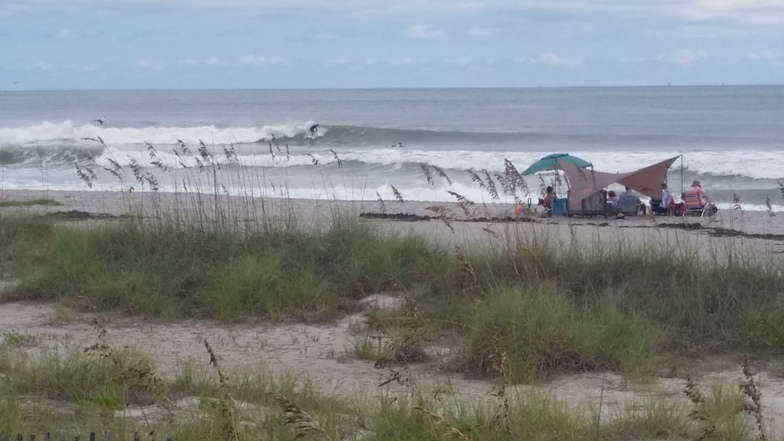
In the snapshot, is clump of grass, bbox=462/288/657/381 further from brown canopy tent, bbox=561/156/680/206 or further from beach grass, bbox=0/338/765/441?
brown canopy tent, bbox=561/156/680/206

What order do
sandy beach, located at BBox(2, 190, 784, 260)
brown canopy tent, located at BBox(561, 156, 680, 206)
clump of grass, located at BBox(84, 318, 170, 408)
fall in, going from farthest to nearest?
brown canopy tent, located at BBox(561, 156, 680, 206), sandy beach, located at BBox(2, 190, 784, 260), clump of grass, located at BBox(84, 318, 170, 408)

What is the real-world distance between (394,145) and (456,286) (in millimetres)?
33922

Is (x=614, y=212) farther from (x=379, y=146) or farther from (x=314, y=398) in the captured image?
(x=379, y=146)

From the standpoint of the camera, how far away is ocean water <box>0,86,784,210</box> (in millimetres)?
23234

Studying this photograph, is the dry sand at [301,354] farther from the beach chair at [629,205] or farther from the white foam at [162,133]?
the white foam at [162,133]

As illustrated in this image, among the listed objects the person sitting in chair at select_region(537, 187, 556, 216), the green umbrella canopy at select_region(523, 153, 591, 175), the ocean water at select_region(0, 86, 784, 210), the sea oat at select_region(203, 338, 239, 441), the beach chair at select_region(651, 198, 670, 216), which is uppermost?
the ocean water at select_region(0, 86, 784, 210)

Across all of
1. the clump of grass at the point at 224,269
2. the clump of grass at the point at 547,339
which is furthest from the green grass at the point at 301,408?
the clump of grass at the point at 224,269

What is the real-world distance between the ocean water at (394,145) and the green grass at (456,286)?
1.73 meters

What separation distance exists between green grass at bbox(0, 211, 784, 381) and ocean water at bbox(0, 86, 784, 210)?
1.73 metres

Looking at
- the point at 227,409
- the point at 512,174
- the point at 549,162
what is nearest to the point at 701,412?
the point at 227,409

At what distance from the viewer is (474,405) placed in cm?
491

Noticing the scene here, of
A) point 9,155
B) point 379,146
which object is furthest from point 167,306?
point 379,146

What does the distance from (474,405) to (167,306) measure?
143 inches

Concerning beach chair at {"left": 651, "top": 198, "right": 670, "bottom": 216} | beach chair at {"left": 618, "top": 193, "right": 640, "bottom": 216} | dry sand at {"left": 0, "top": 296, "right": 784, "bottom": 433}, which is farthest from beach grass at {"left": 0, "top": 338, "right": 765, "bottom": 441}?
beach chair at {"left": 651, "top": 198, "right": 670, "bottom": 216}
